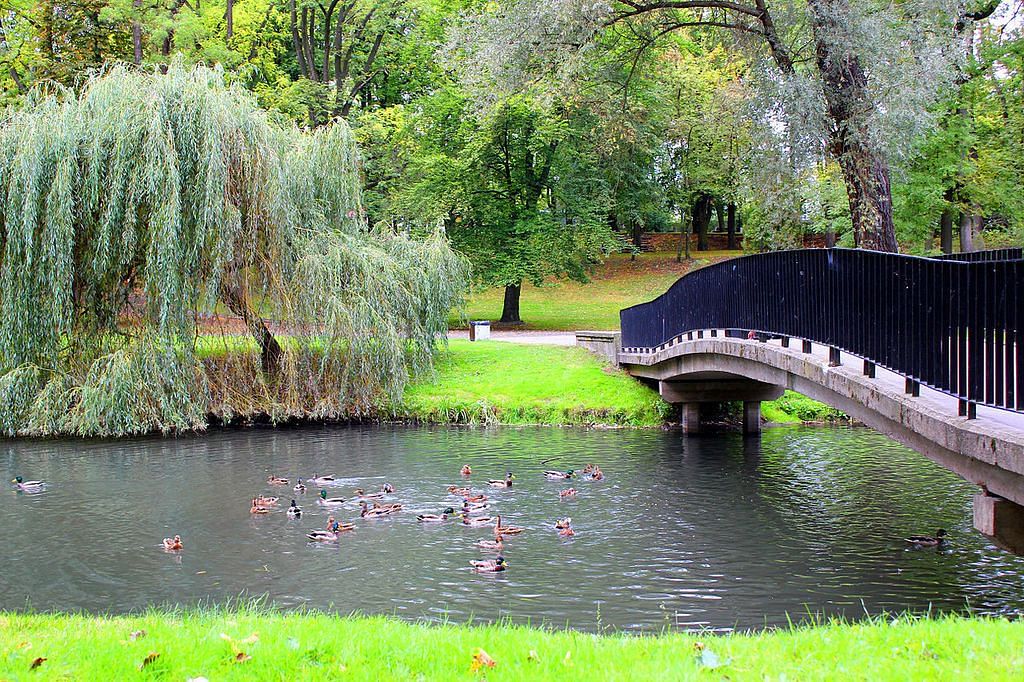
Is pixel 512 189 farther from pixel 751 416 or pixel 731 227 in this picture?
pixel 731 227

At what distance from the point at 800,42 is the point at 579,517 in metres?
11.9

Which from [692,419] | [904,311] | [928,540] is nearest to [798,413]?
[692,419]

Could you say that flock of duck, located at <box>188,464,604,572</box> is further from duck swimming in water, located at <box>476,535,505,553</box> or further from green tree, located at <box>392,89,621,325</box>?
green tree, located at <box>392,89,621,325</box>

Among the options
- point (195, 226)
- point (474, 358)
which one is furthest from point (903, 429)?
point (474, 358)

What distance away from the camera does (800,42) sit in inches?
770

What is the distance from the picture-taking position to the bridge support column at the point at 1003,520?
784 cm

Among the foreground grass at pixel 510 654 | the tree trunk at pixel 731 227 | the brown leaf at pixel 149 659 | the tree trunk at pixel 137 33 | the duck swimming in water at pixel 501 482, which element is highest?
the tree trunk at pixel 137 33

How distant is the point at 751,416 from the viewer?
20906 millimetres

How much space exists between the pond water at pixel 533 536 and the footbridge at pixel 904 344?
1.94 m

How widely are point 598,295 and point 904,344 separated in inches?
1517

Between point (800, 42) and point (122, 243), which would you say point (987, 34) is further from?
point (122, 243)

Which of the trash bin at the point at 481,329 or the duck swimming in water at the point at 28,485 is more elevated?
the trash bin at the point at 481,329

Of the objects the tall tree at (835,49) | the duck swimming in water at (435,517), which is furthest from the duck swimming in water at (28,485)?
the tall tree at (835,49)

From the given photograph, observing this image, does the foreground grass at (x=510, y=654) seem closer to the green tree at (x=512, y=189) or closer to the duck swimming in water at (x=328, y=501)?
the duck swimming in water at (x=328, y=501)
